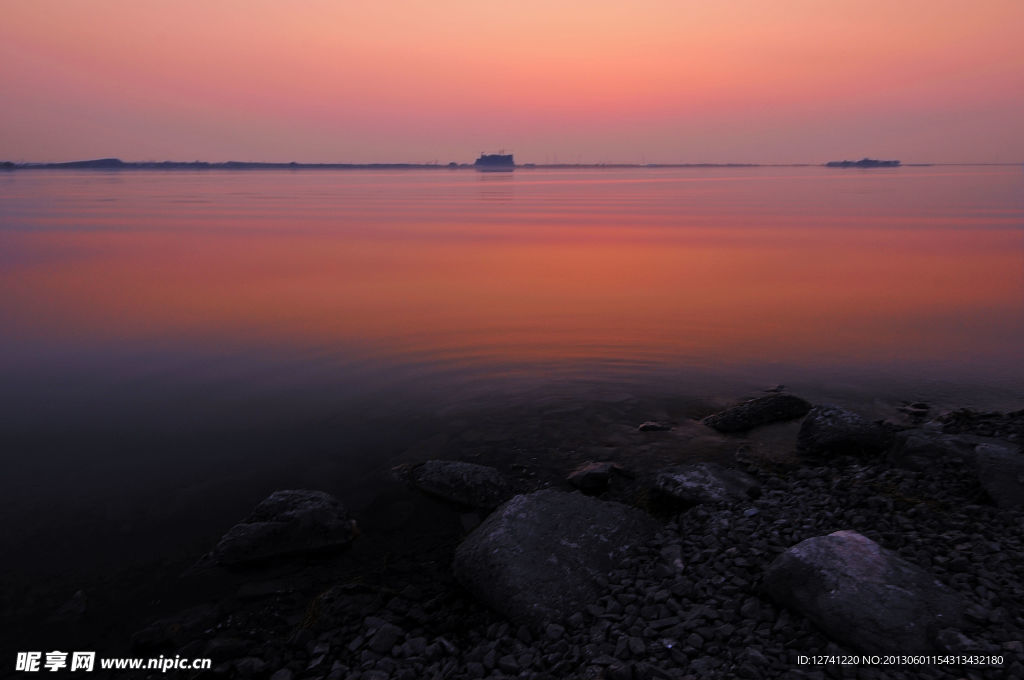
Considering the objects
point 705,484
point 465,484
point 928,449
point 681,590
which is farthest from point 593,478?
point 928,449

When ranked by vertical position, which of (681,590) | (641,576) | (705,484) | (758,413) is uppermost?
(758,413)

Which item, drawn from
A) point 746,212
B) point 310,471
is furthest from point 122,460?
point 746,212

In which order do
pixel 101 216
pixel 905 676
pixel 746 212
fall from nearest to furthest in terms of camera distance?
pixel 905 676
pixel 101 216
pixel 746 212

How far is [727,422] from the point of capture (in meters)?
13.7

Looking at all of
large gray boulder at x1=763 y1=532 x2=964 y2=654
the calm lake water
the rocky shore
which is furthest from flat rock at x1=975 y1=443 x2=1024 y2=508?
the calm lake water

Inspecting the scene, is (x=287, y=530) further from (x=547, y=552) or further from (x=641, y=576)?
(x=641, y=576)

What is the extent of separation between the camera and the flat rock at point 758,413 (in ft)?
44.8

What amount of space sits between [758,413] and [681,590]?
23.4 ft

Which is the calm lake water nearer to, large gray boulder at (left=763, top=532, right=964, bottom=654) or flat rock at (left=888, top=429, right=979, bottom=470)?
flat rock at (left=888, top=429, right=979, bottom=470)

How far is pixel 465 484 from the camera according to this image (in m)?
11.1

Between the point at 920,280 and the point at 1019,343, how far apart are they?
460 inches

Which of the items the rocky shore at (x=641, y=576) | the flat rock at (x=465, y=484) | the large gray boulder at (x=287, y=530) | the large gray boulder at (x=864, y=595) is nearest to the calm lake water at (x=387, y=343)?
the large gray boulder at (x=287, y=530)

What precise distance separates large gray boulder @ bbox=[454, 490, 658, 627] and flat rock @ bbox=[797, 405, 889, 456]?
4.57 meters

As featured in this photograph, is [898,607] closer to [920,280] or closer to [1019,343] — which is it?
[1019,343]
